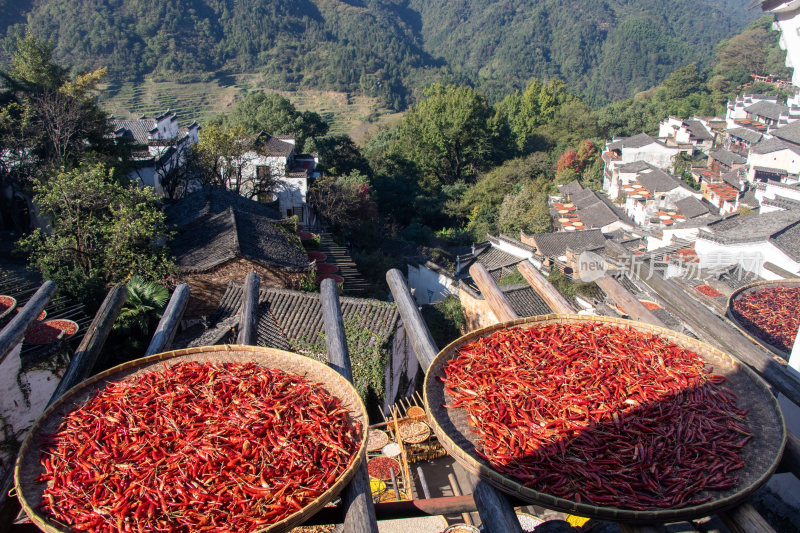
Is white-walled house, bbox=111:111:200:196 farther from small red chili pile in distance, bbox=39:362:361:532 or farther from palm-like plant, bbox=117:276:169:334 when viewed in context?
small red chili pile in distance, bbox=39:362:361:532

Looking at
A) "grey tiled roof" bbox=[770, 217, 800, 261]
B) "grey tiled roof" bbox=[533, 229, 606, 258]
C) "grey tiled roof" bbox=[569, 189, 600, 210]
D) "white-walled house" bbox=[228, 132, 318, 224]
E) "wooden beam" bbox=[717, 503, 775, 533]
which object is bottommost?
"grey tiled roof" bbox=[569, 189, 600, 210]

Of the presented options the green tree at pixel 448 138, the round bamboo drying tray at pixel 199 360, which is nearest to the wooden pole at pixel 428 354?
the round bamboo drying tray at pixel 199 360

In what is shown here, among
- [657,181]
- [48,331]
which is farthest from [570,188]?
[48,331]

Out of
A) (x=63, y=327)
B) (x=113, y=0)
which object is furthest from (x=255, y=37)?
(x=63, y=327)

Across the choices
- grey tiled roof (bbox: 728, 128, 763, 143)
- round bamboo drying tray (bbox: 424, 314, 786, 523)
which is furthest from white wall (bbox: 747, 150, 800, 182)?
round bamboo drying tray (bbox: 424, 314, 786, 523)

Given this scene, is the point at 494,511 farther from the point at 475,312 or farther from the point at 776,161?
the point at 776,161

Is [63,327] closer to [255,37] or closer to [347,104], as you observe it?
[347,104]

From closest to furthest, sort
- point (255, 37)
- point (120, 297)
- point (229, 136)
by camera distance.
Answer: point (120, 297) < point (229, 136) < point (255, 37)
